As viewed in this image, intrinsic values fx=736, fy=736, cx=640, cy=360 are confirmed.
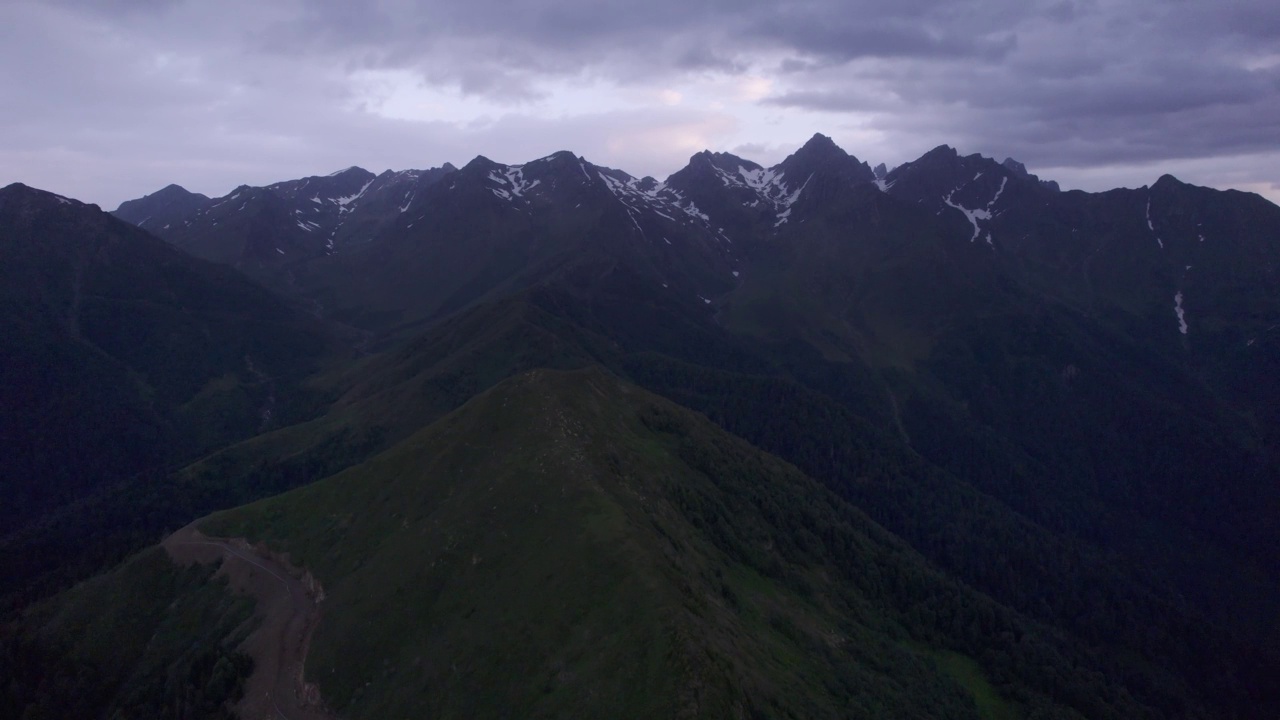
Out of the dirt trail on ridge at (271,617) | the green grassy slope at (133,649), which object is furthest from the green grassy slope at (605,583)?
the green grassy slope at (133,649)

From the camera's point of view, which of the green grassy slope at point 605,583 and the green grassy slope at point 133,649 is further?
the green grassy slope at point 133,649

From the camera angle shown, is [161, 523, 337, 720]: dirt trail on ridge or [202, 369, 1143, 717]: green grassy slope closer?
[202, 369, 1143, 717]: green grassy slope

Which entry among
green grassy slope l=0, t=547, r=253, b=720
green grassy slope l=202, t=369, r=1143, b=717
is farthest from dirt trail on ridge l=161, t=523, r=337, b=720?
green grassy slope l=202, t=369, r=1143, b=717

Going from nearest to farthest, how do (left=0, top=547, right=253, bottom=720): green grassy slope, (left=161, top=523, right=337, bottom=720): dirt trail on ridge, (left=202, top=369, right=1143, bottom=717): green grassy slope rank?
(left=202, top=369, right=1143, bottom=717): green grassy slope → (left=161, top=523, right=337, bottom=720): dirt trail on ridge → (left=0, top=547, right=253, bottom=720): green grassy slope

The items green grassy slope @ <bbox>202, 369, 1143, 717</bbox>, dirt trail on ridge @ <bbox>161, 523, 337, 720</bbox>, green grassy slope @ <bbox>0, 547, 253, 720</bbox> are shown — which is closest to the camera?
green grassy slope @ <bbox>202, 369, 1143, 717</bbox>

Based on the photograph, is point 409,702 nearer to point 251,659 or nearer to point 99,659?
point 251,659

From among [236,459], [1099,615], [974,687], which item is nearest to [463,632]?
[974,687]

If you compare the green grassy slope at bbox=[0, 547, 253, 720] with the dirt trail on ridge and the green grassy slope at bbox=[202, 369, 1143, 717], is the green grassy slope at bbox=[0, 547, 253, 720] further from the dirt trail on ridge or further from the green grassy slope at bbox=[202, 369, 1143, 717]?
the green grassy slope at bbox=[202, 369, 1143, 717]

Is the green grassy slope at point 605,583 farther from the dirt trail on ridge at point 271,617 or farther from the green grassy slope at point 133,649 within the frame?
the green grassy slope at point 133,649
